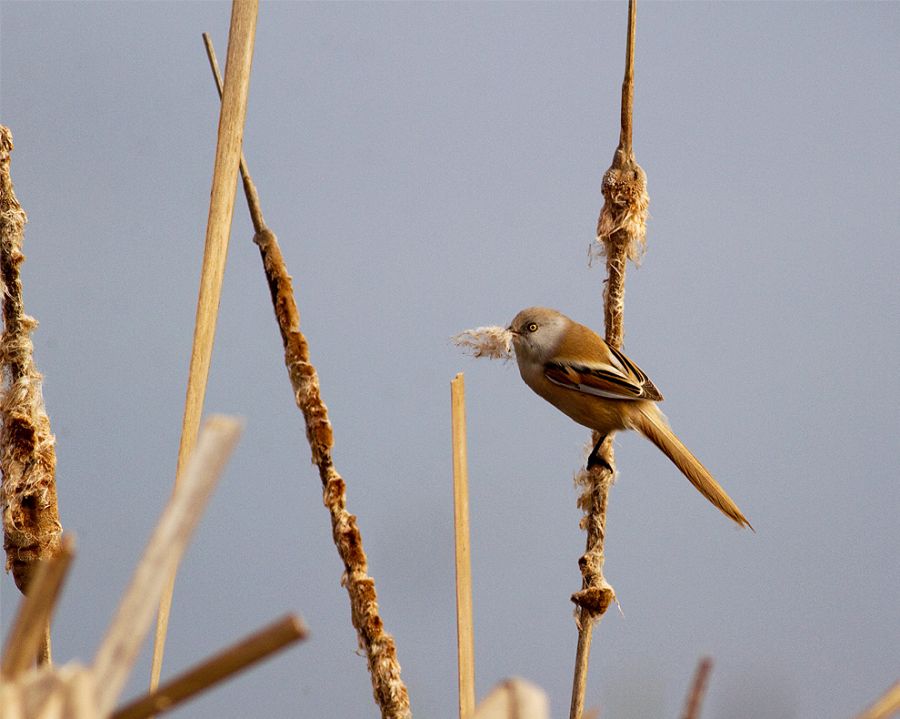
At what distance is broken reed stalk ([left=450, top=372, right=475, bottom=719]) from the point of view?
3.01ft

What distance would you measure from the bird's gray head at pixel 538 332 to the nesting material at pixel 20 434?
2.37 ft

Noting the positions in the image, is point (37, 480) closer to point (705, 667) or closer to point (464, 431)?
point (464, 431)

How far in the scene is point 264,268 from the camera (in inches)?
35.1

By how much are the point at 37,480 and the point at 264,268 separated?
31 centimetres

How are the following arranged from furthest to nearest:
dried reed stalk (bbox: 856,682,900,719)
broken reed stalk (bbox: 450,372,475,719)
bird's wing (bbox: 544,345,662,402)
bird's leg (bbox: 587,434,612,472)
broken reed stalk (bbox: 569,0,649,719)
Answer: bird's wing (bbox: 544,345,662,402) → bird's leg (bbox: 587,434,612,472) → broken reed stalk (bbox: 569,0,649,719) → broken reed stalk (bbox: 450,372,475,719) → dried reed stalk (bbox: 856,682,900,719)

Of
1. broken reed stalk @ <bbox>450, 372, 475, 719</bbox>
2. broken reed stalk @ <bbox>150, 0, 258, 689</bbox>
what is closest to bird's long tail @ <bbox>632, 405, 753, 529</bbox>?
broken reed stalk @ <bbox>450, 372, 475, 719</bbox>

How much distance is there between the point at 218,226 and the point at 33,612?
1.78ft

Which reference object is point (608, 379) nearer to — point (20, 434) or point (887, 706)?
point (20, 434)

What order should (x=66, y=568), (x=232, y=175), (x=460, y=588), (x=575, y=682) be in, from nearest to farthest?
(x=66, y=568) < (x=232, y=175) < (x=460, y=588) < (x=575, y=682)

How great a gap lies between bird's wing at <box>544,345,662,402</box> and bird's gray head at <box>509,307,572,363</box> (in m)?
0.03

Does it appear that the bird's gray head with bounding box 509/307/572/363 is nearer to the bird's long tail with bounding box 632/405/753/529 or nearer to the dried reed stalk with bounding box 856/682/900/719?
the bird's long tail with bounding box 632/405/753/529

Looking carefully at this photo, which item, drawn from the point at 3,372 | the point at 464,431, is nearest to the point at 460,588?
the point at 464,431

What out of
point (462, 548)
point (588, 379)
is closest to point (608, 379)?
point (588, 379)

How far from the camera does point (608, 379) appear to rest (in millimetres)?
1459
